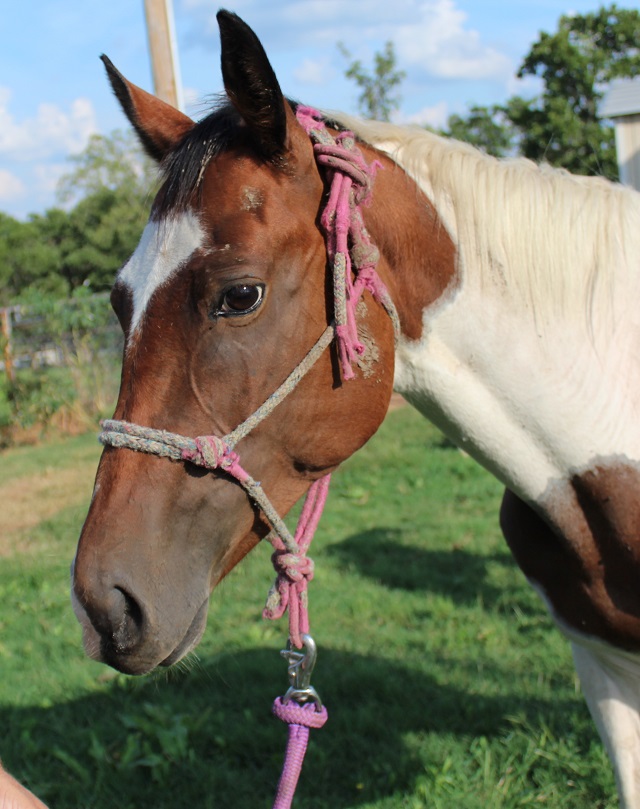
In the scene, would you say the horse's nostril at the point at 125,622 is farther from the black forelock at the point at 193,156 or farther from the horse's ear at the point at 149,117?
the horse's ear at the point at 149,117

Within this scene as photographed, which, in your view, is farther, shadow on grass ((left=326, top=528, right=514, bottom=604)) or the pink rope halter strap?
shadow on grass ((left=326, top=528, right=514, bottom=604))

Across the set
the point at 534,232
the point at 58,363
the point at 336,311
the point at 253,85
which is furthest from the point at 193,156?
the point at 58,363

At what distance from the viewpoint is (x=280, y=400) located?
1.71 m

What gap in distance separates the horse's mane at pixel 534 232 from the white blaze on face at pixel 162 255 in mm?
557

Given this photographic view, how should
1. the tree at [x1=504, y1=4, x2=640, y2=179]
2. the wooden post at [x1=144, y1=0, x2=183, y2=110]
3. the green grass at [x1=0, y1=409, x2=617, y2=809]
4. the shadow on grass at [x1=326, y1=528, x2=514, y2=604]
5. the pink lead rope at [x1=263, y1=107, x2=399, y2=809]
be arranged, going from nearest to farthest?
the pink lead rope at [x1=263, y1=107, x2=399, y2=809] → the green grass at [x1=0, y1=409, x2=617, y2=809] → the shadow on grass at [x1=326, y1=528, x2=514, y2=604] → the wooden post at [x1=144, y1=0, x2=183, y2=110] → the tree at [x1=504, y1=4, x2=640, y2=179]

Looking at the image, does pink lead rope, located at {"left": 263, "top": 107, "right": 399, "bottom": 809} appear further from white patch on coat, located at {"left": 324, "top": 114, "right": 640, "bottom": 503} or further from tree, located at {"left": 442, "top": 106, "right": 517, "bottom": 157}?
tree, located at {"left": 442, "top": 106, "right": 517, "bottom": 157}

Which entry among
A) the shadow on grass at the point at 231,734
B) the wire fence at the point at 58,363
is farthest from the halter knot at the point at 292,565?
the wire fence at the point at 58,363

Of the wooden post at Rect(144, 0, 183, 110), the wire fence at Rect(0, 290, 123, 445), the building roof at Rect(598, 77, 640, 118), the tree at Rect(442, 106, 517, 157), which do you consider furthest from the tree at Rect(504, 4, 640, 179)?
the wooden post at Rect(144, 0, 183, 110)

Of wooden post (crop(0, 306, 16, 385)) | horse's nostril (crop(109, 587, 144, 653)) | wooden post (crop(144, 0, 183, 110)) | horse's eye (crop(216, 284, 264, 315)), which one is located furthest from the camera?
wooden post (crop(0, 306, 16, 385))

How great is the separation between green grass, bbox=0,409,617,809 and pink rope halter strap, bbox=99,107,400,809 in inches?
12.3

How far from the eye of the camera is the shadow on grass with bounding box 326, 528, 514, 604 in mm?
4871

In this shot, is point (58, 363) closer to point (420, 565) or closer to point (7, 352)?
point (7, 352)

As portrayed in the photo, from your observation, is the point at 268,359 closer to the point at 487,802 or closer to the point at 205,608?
the point at 205,608

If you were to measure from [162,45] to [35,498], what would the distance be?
15.5 ft
